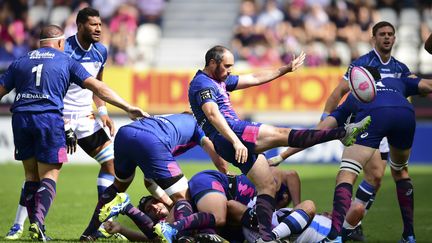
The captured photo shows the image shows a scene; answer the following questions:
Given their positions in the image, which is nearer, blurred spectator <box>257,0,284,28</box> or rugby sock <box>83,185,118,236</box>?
rugby sock <box>83,185,118,236</box>

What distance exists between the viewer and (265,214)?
9141mm

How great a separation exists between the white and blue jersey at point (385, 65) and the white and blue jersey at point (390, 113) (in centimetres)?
52

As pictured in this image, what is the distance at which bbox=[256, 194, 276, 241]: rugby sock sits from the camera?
29.8 ft

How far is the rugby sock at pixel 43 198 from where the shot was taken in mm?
9719

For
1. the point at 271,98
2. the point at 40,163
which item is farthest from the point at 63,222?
the point at 271,98

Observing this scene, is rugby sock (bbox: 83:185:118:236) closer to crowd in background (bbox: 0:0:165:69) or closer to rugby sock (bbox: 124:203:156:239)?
rugby sock (bbox: 124:203:156:239)

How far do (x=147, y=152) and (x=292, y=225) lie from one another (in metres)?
1.58

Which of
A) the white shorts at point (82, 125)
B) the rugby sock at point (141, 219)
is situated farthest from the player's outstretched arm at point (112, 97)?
the white shorts at point (82, 125)

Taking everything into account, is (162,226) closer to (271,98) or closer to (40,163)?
(40,163)

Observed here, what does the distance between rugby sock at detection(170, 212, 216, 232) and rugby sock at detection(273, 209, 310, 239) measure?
61 centimetres

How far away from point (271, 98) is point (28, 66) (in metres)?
12.0

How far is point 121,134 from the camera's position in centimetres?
976

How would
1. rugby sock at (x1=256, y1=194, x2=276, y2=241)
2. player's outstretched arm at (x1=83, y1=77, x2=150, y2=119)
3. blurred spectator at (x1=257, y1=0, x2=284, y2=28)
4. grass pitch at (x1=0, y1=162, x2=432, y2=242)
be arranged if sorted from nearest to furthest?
1. rugby sock at (x1=256, y1=194, x2=276, y2=241)
2. player's outstretched arm at (x1=83, y1=77, x2=150, y2=119)
3. grass pitch at (x1=0, y1=162, x2=432, y2=242)
4. blurred spectator at (x1=257, y1=0, x2=284, y2=28)

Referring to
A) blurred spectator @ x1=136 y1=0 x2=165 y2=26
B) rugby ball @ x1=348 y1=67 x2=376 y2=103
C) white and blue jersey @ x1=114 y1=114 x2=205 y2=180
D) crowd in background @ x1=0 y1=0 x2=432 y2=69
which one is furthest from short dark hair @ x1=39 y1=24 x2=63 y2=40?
blurred spectator @ x1=136 y1=0 x2=165 y2=26
